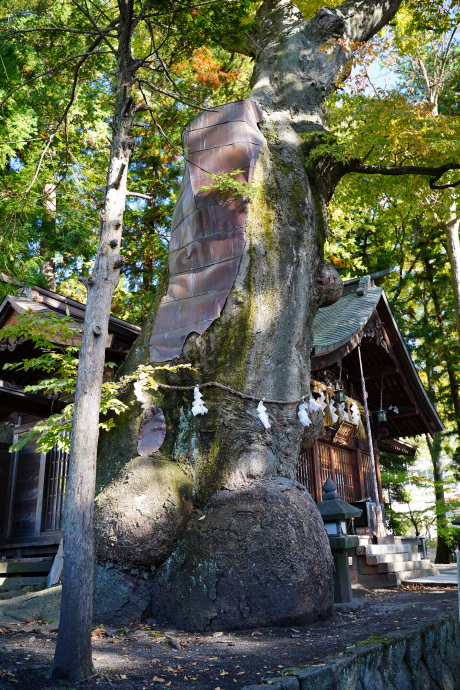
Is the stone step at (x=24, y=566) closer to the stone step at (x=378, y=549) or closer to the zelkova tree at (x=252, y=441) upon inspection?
the zelkova tree at (x=252, y=441)

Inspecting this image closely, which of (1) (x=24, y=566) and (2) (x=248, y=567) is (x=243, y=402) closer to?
(2) (x=248, y=567)

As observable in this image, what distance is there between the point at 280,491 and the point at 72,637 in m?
2.88

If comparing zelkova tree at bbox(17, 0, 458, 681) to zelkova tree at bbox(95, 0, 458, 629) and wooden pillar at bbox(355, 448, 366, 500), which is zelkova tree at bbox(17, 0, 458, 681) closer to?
zelkova tree at bbox(95, 0, 458, 629)

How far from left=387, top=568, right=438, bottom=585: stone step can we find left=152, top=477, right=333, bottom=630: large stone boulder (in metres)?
5.57

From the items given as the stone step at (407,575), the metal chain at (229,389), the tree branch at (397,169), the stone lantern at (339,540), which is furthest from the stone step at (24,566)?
the tree branch at (397,169)

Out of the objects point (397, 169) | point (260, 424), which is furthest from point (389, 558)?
point (397, 169)

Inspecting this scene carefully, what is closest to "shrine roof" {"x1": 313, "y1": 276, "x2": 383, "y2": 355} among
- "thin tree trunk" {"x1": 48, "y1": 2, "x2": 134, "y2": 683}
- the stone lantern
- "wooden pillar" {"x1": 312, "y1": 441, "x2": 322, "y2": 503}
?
"wooden pillar" {"x1": 312, "y1": 441, "x2": 322, "y2": 503}

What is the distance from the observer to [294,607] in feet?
18.0

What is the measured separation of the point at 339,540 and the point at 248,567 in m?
2.11

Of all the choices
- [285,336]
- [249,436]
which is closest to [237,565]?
[249,436]

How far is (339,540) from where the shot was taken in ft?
23.7

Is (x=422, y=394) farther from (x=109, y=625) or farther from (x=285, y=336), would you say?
(x=109, y=625)

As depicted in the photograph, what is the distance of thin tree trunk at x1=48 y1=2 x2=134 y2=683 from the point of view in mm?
3613

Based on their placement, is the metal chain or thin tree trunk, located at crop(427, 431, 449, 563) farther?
thin tree trunk, located at crop(427, 431, 449, 563)
